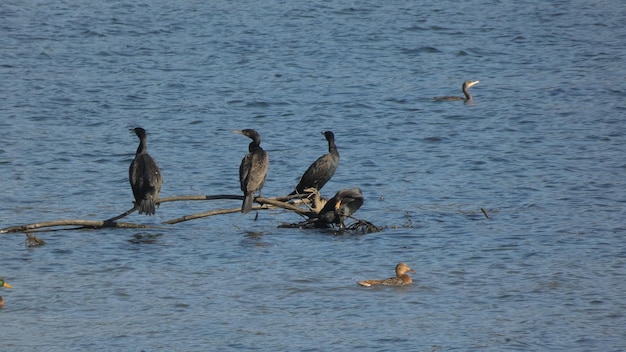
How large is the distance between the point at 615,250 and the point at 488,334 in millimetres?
3576

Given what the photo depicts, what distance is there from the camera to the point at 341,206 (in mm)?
13125

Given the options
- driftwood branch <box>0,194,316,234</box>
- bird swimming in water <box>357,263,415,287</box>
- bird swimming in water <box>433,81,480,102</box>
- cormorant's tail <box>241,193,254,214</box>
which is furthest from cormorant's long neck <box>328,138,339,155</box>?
bird swimming in water <box>433,81,480,102</box>

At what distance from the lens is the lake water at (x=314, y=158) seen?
1023 cm

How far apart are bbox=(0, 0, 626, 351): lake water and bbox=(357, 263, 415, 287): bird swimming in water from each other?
0.36 ft

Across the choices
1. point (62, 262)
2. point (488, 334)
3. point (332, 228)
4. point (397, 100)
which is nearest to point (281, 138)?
point (397, 100)

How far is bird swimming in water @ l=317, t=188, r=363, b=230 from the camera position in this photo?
13.0m

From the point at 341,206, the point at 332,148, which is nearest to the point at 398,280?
the point at 341,206

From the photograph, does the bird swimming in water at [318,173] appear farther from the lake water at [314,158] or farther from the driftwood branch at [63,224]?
the driftwood branch at [63,224]

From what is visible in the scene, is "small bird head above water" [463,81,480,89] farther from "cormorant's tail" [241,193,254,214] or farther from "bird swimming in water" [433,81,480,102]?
"cormorant's tail" [241,193,254,214]

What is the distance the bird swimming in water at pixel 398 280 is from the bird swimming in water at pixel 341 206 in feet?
6.05

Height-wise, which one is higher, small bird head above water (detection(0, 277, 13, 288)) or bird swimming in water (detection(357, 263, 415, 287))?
small bird head above water (detection(0, 277, 13, 288))

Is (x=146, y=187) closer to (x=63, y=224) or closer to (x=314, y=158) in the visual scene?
(x=63, y=224)

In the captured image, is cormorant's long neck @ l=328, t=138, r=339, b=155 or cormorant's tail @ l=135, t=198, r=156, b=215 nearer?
cormorant's tail @ l=135, t=198, r=156, b=215

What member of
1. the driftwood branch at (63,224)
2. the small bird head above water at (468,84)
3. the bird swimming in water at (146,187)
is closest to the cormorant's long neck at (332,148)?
the bird swimming in water at (146,187)
